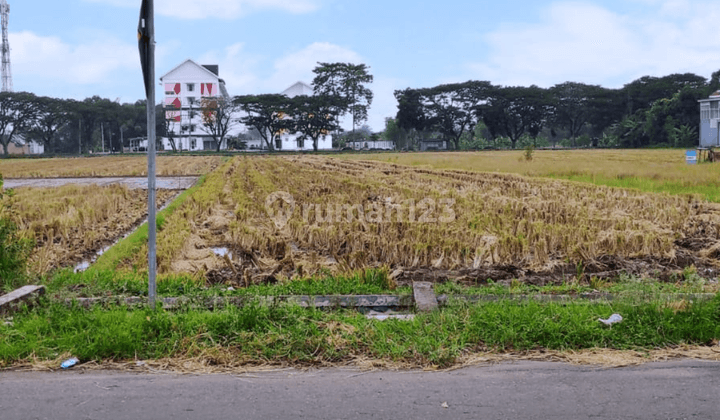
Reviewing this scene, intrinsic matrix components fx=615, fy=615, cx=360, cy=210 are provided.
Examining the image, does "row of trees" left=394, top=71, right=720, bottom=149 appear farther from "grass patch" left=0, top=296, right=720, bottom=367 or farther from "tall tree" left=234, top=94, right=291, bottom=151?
"grass patch" left=0, top=296, right=720, bottom=367

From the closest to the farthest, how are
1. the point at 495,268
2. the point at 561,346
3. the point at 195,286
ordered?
the point at 561,346 → the point at 195,286 → the point at 495,268

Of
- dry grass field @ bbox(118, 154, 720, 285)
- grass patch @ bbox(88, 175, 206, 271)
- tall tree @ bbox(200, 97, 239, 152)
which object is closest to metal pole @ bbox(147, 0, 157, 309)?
dry grass field @ bbox(118, 154, 720, 285)

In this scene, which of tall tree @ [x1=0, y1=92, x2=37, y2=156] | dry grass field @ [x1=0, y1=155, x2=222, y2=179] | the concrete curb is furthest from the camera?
tall tree @ [x1=0, y1=92, x2=37, y2=156]

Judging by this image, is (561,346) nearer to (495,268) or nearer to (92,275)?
(495,268)

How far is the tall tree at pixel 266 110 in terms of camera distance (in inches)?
3007

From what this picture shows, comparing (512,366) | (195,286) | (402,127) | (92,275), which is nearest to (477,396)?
(512,366)

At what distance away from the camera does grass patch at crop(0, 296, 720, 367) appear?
4.32 metres

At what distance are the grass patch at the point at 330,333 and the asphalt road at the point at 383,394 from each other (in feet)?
0.97

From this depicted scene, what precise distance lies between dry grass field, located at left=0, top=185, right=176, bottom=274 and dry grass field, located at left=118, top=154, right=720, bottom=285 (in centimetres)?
109

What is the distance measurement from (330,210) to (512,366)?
879 centimetres

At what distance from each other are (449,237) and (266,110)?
231 ft

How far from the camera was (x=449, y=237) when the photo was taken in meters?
8.86

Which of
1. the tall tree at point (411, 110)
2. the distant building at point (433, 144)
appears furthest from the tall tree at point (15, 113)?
the distant building at point (433, 144)

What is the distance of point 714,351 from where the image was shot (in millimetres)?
4375
